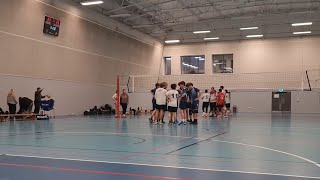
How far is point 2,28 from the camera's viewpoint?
Result: 56.1 feet

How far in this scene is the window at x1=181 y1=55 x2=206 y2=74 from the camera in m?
33.5

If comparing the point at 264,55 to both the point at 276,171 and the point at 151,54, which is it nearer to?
the point at 151,54

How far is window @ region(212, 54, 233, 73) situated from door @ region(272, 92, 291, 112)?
15.9 feet

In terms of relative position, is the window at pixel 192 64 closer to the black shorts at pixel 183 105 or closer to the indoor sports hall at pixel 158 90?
the indoor sports hall at pixel 158 90

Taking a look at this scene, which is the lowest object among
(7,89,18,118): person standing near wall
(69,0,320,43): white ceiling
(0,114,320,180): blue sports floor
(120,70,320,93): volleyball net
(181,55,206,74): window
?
(0,114,320,180): blue sports floor

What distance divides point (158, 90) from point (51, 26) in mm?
10033

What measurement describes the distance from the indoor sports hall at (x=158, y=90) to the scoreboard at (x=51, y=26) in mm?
58

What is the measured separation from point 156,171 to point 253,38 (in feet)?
97.0

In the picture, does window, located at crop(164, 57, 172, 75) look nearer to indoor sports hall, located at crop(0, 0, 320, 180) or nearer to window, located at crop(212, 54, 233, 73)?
indoor sports hall, located at crop(0, 0, 320, 180)

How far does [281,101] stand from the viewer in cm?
3052

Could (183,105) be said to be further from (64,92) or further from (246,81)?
(246,81)

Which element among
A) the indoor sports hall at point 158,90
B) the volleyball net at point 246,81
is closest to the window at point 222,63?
the indoor sports hall at point 158,90

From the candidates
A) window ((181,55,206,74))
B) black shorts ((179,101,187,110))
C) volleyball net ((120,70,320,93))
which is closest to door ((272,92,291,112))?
volleyball net ((120,70,320,93))

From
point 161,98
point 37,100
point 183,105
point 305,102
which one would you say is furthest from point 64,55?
point 305,102
